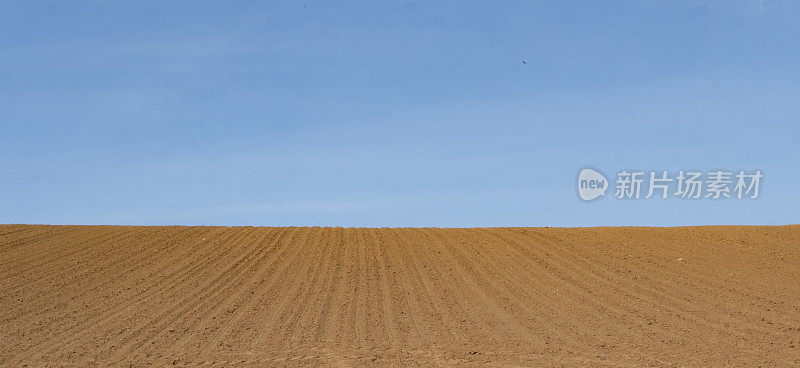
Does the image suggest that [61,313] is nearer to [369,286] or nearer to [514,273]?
[369,286]

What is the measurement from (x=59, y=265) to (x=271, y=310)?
6709 millimetres

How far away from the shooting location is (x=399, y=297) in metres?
13.6

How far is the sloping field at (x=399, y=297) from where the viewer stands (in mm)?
9797

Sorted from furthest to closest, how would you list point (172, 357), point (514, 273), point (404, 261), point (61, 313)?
point (404, 261)
point (514, 273)
point (61, 313)
point (172, 357)

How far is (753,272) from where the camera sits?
1597 cm

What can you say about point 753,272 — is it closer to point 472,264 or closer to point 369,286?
point 472,264

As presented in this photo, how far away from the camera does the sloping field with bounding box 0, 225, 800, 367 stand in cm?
980

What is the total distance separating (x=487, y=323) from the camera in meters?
11.6

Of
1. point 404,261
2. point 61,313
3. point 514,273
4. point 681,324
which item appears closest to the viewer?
point 681,324

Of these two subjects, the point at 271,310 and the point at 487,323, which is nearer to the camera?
the point at 487,323

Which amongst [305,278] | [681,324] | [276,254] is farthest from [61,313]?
[681,324]

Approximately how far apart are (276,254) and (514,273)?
20.4ft

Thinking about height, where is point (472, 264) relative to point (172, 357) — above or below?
above

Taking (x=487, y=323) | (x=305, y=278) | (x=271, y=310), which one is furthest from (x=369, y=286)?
(x=487, y=323)
